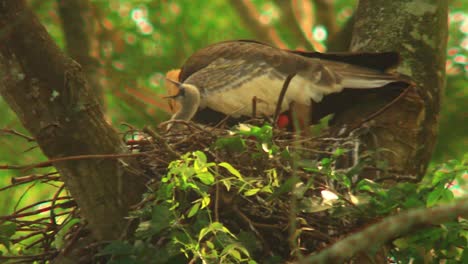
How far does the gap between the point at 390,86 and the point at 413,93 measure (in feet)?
0.58

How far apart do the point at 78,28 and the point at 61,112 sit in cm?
367

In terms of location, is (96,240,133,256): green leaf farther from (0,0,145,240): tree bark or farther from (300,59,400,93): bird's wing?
(300,59,400,93): bird's wing

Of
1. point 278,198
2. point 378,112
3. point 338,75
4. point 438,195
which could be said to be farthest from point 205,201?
point 338,75

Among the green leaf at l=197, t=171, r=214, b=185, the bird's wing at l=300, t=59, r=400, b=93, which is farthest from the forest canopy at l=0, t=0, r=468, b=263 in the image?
the bird's wing at l=300, t=59, r=400, b=93

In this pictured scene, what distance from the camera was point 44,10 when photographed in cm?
842

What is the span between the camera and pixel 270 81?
563 centimetres

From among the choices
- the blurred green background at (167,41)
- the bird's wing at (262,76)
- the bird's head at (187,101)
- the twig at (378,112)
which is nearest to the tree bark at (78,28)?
the blurred green background at (167,41)

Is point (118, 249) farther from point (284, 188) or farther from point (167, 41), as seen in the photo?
point (167, 41)

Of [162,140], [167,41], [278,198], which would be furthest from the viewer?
[167,41]

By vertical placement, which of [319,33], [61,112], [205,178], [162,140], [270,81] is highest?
[61,112]

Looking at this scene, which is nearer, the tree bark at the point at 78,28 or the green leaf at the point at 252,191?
the green leaf at the point at 252,191

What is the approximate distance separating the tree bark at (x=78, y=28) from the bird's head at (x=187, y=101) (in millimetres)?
1532

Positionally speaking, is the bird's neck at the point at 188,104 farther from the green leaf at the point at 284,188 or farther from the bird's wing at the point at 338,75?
the green leaf at the point at 284,188

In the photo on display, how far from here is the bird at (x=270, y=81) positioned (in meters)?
5.34
